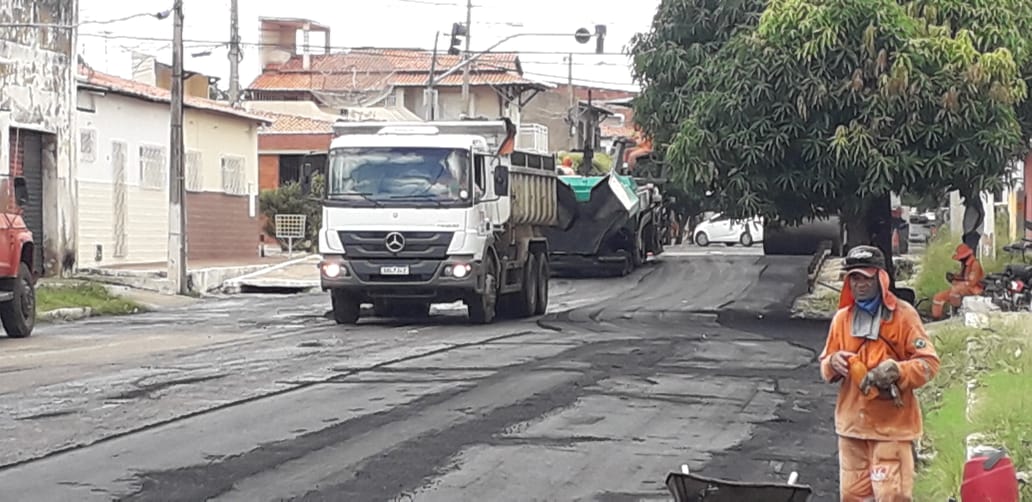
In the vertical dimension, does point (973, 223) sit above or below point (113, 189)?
below

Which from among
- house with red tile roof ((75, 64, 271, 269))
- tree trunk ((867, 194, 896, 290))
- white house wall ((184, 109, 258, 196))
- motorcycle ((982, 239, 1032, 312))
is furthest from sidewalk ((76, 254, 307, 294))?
motorcycle ((982, 239, 1032, 312))

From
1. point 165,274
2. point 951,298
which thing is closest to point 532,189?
point 951,298

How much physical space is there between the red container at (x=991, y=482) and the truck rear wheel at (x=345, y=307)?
16.9 m

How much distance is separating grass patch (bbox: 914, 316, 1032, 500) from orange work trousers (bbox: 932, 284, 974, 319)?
714 cm

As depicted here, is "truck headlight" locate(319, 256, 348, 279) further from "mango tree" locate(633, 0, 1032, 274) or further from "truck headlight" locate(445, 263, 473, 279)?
"mango tree" locate(633, 0, 1032, 274)

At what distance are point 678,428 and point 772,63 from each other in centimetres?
1056

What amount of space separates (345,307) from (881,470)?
646 inches

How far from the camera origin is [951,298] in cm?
2295

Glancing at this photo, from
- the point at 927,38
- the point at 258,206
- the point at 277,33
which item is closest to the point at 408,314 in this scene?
the point at 927,38

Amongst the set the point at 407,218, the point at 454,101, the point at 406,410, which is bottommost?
the point at 406,410

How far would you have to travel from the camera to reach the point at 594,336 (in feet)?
70.0

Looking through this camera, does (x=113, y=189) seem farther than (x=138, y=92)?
No

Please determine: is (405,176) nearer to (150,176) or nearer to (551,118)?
(150,176)

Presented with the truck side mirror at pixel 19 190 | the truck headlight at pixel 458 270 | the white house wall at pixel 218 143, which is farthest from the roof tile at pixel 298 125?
the truck side mirror at pixel 19 190
